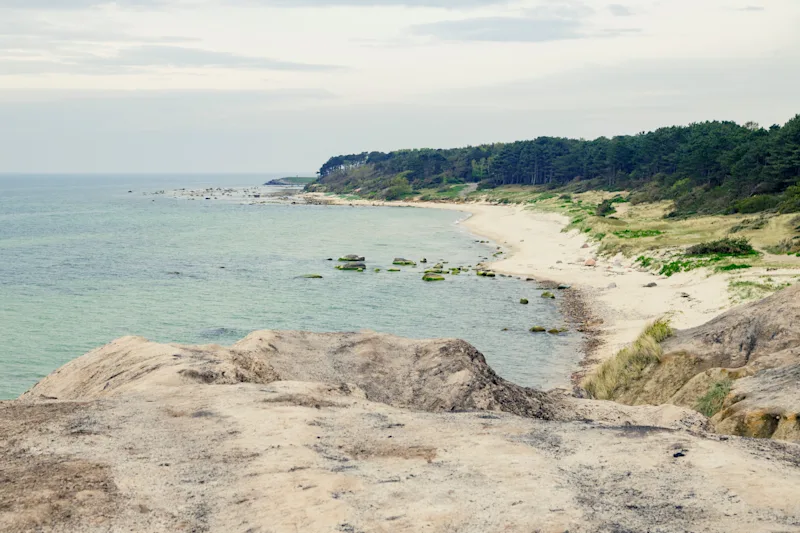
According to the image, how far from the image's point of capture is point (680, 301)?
39.4 meters

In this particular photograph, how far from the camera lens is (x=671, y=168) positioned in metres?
118

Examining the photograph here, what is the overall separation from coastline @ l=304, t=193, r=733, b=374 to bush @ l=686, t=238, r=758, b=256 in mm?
4025

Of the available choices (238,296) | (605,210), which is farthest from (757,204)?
(238,296)

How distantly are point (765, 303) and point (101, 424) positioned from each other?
1871 centimetres

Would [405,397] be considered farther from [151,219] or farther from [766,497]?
[151,219]

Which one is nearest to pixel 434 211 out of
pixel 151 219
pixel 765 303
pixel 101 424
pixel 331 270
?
pixel 151 219

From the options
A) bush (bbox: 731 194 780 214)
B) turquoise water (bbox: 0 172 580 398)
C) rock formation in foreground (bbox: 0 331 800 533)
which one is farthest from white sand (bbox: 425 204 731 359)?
rock formation in foreground (bbox: 0 331 800 533)

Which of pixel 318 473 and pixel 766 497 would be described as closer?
pixel 766 497

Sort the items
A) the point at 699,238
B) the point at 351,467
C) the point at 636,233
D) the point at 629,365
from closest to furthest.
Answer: the point at 351,467
the point at 629,365
the point at 699,238
the point at 636,233

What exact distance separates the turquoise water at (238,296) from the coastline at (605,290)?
183 cm

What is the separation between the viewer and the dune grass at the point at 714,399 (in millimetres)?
16859

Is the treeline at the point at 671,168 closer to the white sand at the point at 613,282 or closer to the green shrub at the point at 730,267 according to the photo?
the white sand at the point at 613,282

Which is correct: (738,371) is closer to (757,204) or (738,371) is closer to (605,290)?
(605,290)

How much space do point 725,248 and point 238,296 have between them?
34.7m
